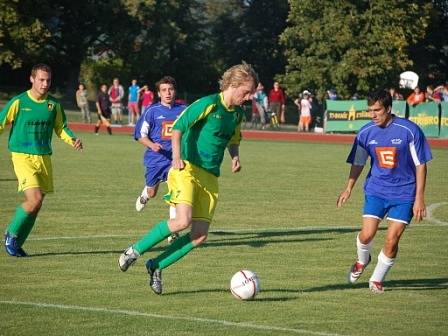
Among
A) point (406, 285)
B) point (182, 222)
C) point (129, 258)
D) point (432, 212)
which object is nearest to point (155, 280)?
point (129, 258)

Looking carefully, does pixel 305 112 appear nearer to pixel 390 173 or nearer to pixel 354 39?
pixel 354 39

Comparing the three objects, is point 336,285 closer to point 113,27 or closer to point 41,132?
point 41,132

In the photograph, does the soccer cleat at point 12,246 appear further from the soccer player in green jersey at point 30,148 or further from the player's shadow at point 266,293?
the player's shadow at point 266,293

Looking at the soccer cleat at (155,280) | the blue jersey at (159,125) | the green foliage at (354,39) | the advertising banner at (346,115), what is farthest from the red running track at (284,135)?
the soccer cleat at (155,280)

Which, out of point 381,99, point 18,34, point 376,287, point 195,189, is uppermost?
point 18,34

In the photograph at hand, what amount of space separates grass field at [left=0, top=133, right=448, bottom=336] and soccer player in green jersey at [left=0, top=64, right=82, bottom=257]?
0.32 metres

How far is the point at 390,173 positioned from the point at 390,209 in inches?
13.7

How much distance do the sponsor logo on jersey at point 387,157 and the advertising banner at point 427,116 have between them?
2932cm

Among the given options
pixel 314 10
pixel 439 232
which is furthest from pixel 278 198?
pixel 314 10

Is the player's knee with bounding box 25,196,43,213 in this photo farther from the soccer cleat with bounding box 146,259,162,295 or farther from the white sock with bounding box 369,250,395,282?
the white sock with bounding box 369,250,395,282

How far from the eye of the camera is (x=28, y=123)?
39.3 ft

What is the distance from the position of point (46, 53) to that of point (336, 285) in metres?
48.1

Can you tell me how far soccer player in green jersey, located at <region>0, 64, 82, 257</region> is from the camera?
11805mm

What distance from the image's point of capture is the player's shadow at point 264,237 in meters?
13.3
